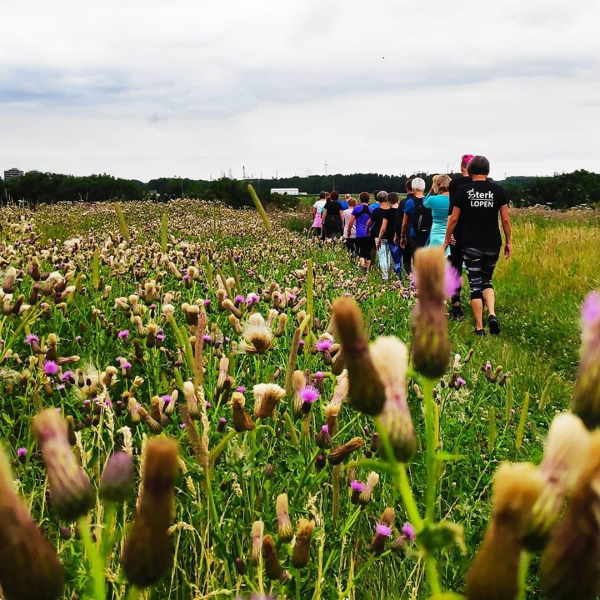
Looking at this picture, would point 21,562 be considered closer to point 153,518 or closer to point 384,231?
point 153,518

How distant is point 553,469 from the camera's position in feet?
1.68

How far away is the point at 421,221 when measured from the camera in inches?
360

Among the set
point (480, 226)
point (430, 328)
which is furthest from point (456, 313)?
point (430, 328)

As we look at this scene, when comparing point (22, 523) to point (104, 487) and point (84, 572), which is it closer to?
point (104, 487)

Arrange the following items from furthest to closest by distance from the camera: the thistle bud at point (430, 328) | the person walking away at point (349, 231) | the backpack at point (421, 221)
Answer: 1. the person walking away at point (349, 231)
2. the backpack at point (421, 221)
3. the thistle bud at point (430, 328)

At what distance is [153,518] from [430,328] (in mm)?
356

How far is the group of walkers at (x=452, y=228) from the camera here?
22.8 feet

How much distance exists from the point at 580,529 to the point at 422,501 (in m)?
2.50

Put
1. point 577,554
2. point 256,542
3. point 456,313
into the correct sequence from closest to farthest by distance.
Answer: point 577,554
point 256,542
point 456,313

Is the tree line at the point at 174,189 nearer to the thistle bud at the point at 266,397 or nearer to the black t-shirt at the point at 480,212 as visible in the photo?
the black t-shirt at the point at 480,212

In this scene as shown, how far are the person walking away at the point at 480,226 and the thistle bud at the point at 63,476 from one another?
20.8 ft

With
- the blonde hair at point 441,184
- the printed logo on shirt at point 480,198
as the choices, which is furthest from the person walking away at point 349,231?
the printed logo on shirt at point 480,198

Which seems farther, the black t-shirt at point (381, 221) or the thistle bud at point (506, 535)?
the black t-shirt at point (381, 221)

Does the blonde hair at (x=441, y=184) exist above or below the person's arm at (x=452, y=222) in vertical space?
above
